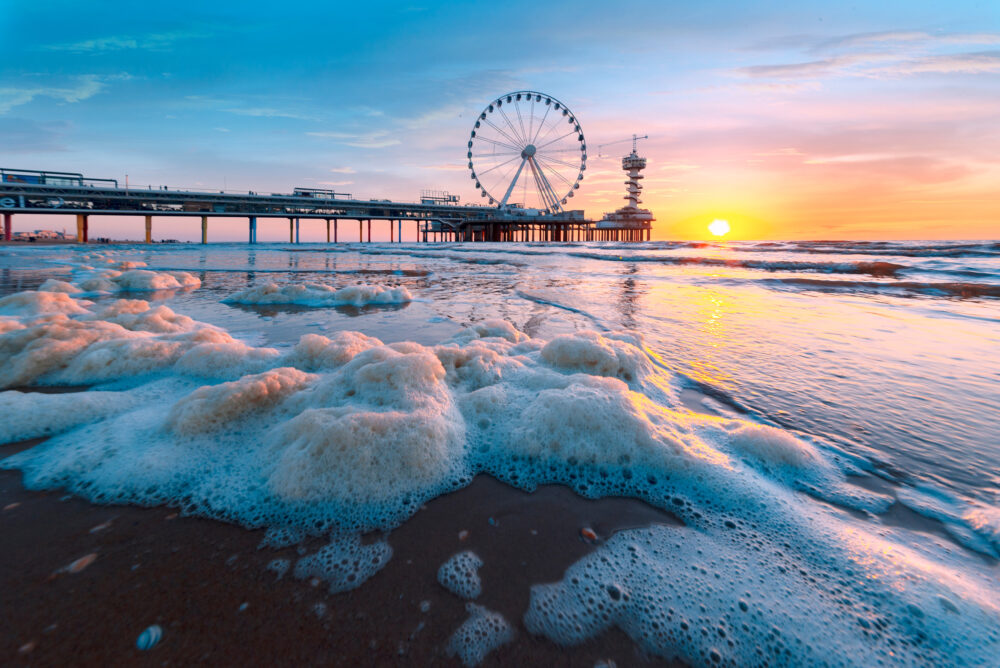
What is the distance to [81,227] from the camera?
43969mm

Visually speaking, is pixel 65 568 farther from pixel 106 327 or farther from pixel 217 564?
pixel 106 327

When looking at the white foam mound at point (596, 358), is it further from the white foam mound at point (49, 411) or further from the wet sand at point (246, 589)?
the white foam mound at point (49, 411)

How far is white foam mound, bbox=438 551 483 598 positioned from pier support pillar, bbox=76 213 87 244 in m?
61.6

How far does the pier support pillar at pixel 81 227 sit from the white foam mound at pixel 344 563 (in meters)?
61.2

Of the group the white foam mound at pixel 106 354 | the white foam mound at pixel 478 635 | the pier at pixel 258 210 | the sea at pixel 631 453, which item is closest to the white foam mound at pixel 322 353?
the sea at pixel 631 453

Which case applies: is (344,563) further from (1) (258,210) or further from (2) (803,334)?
(1) (258,210)

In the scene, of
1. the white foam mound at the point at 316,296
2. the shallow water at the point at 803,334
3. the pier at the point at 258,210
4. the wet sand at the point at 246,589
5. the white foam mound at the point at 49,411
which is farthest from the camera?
the pier at the point at 258,210

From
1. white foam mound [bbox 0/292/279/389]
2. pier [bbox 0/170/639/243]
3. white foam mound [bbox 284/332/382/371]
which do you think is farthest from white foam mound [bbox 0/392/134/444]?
pier [bbox 0/170/639/243]

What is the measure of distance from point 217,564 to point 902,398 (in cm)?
432

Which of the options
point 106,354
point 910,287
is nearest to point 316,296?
point 106,354

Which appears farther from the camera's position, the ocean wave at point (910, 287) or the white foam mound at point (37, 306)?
the ocean wave at point (910, 287)

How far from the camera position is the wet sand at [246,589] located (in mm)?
1161

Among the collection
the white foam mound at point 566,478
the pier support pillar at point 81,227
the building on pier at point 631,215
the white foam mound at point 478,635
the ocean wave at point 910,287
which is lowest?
the white foam mound at point 478,635

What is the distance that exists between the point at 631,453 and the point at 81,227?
63757 millimetres
